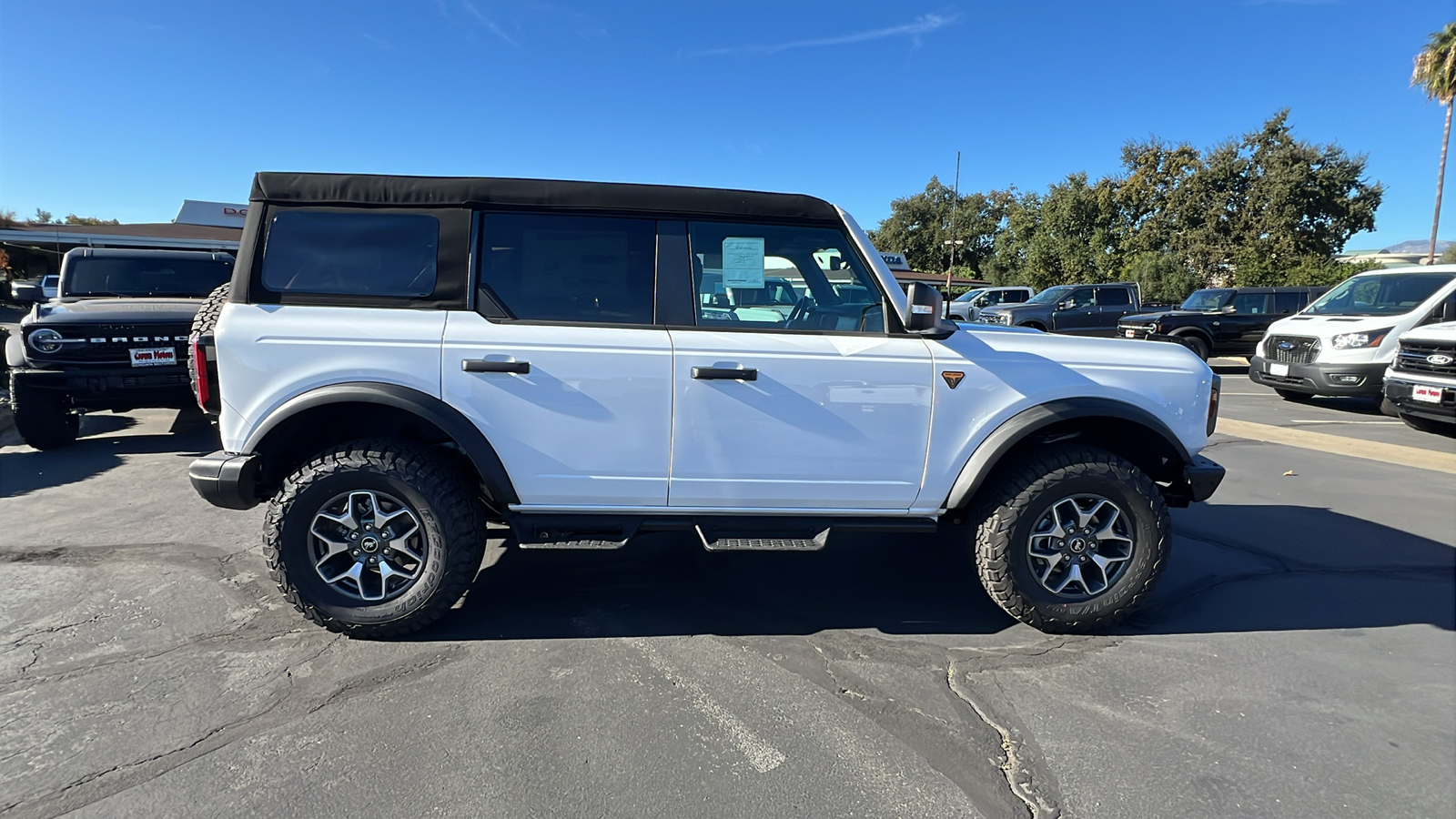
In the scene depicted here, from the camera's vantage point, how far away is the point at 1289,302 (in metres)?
16.0

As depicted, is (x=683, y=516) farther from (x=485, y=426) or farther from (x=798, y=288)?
(x=798, y=288)

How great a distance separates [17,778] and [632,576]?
7.98ft

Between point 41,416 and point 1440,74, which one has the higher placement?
point 1440,74

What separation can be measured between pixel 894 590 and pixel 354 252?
122 inches

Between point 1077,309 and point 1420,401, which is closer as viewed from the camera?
point 1420,401

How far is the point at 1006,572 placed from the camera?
10.7 ft

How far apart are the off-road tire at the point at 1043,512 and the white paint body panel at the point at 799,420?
43 cm

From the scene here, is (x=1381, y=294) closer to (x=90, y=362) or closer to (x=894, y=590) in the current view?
(x=894, y=590)

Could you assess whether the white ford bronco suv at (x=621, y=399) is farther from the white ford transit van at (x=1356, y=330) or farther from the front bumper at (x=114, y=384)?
the white ford transit van at (x=1356, y=330)

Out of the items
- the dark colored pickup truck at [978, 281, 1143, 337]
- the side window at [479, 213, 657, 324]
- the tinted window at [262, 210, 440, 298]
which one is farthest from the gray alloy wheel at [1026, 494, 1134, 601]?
the dark colored pickup truck at [978, 281, 1143, 337]

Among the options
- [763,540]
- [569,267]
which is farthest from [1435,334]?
[569,267]

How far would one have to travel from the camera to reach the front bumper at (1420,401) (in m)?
7.69

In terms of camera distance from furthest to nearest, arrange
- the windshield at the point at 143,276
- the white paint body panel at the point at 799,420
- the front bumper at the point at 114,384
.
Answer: the windshield at the point at 143,276 → the front bumper at the point at 114,384 → the white paint body panel at the point at 799,420

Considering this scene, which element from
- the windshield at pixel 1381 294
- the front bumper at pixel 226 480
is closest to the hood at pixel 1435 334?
the windshield at pixel 1381 294
